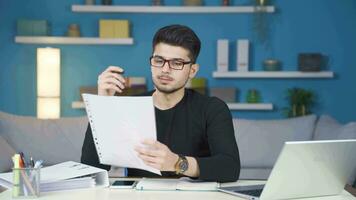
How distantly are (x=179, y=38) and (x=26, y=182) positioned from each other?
78 cm

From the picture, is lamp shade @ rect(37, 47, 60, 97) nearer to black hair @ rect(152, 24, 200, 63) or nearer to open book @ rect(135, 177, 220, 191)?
black hair @ rect(152, 24, 200, 63)

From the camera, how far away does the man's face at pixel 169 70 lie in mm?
2053

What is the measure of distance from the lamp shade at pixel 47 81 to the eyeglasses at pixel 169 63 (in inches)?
115

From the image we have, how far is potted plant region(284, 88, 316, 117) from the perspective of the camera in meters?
4.91

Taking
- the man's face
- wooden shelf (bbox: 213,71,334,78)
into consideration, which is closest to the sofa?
wooden shelf (bbox: 213,71,334,78)

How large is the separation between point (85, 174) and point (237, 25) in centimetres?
352

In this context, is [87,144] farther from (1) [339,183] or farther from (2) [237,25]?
(2) [237,25]

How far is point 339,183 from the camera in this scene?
1708 mm

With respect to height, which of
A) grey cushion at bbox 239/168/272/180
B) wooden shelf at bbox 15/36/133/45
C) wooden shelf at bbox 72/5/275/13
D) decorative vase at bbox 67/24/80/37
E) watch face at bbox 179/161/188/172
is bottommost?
grey cushion at bbox 239/168/272/180

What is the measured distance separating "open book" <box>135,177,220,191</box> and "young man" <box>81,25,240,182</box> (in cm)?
3

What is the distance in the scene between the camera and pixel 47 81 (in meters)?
4.83

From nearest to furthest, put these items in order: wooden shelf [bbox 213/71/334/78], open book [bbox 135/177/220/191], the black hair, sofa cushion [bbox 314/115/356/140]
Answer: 1. open book [bbox 135/177/220/191]
2. the black hair
3. sofa cushion [bbox 314/115/356/140]
4. wooden shelf [bbox 213/71/334/78]

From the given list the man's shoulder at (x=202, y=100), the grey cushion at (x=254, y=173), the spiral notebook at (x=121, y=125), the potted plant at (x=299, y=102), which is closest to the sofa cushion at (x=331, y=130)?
the grey cushion at (x=254, y=173)

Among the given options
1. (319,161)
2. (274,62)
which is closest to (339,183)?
(319,161)
